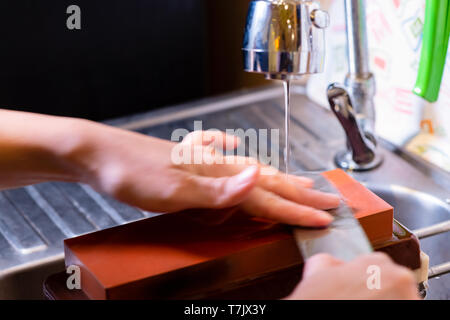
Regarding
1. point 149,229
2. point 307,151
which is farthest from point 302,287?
point 307,151

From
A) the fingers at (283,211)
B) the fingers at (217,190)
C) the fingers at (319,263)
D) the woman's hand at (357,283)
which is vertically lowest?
the woman's hand at (357,283)

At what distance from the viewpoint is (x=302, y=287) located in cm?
54

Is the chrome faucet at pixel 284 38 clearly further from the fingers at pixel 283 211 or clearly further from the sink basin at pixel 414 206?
the sink basin at pixel 414 206

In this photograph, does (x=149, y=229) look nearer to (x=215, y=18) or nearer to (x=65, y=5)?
(x=65, y=5)

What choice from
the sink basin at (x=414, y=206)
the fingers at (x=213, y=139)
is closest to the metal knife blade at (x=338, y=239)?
the fingers at (x=213, y=139)

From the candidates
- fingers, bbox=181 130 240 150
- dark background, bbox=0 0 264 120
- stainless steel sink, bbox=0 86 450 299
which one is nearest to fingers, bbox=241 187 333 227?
fingers, bbox=181 130 240 150

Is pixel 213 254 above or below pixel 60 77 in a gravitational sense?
below

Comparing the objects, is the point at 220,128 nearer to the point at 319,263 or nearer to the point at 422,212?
the point at 422,212

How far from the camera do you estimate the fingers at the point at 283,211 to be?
62 cm

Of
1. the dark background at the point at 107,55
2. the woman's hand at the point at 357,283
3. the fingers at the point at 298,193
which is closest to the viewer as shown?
the woman's hand at the point at 357,283

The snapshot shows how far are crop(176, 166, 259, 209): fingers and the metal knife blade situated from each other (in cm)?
7

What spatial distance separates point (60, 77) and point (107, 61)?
0.10 m
